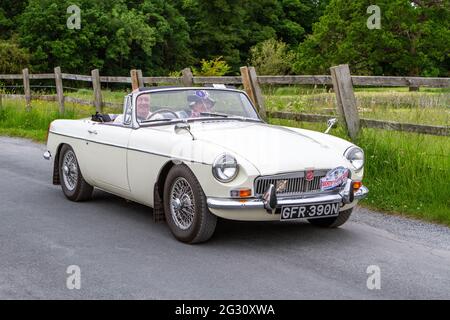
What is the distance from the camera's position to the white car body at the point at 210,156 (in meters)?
5.87

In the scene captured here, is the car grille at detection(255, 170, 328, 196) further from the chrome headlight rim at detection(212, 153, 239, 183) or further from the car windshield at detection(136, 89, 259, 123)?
the car windshield at detection(136, 89, 259, 123)

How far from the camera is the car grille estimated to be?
5.88 metres

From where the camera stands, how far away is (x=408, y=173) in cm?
824

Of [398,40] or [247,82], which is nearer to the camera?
[247,82]

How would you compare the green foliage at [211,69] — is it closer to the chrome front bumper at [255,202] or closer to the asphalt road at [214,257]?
the asphalt road at [214,257]

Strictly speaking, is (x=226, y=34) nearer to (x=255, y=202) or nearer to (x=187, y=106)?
(x=187, y=106)

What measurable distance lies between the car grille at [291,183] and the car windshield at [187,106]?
1.63 meters

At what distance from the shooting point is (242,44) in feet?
252

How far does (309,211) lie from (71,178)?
349 centimetres

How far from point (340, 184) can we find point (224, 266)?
1.44 meters

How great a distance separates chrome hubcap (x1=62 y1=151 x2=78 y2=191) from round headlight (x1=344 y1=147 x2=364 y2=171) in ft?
10.8

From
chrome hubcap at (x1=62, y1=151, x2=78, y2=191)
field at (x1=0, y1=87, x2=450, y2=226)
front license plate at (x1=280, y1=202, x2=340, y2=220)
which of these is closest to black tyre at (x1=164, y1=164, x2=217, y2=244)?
front license plate at (x1=280, y1=202, x2=340, y2=220)

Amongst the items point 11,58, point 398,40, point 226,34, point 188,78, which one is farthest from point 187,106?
point 226,34

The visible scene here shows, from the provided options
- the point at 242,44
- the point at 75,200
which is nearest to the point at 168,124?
the point at 75,200
